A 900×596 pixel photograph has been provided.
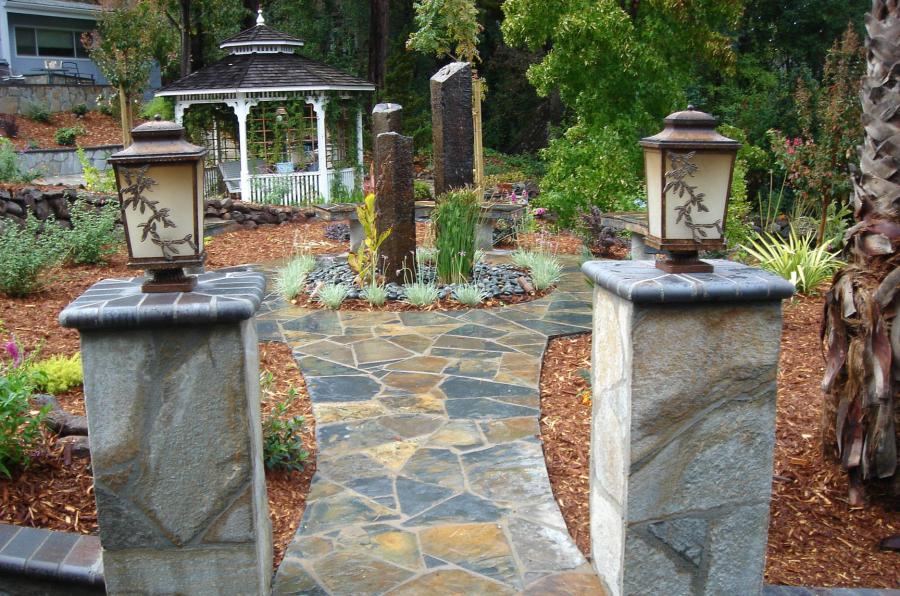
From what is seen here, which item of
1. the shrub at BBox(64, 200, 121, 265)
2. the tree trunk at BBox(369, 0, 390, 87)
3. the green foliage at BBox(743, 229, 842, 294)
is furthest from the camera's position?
the tree trunk at BBox(369, 0, 390, 87)

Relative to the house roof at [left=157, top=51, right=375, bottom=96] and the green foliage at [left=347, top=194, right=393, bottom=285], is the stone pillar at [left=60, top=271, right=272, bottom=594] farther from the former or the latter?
the house roof at [left=157, top=51, right=375, bottom=96]

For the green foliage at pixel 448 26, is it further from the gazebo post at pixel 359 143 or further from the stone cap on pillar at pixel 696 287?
the stone cap on pillar at pixel 696 287

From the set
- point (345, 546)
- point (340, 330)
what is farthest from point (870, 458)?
point (340, 330)

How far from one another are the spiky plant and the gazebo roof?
13327 millimetres

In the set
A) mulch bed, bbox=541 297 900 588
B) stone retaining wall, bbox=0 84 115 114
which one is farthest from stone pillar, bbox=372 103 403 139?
stone retaining wall, bbox=0 84 115 114

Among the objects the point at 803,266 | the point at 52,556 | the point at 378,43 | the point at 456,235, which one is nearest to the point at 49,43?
the point at 378,43

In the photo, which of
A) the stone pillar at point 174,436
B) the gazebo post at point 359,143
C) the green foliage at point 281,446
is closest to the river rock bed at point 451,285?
the green foliage at point 281,446

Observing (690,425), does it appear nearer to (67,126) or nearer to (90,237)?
(90,237)

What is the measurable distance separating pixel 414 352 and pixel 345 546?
8.95 ft

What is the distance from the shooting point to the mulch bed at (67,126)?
21156mm

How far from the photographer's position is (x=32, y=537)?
10.4 ft

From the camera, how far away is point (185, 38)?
19469 mm

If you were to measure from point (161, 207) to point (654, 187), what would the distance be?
68.5 inches

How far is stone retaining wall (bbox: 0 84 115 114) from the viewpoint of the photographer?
2328 cm
